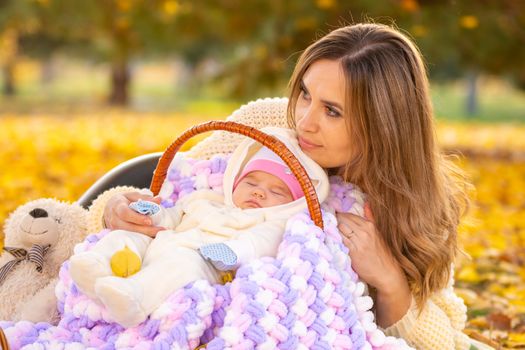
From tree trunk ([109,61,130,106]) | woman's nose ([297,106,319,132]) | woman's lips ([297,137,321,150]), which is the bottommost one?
tree trunk ([109,61,130,106])

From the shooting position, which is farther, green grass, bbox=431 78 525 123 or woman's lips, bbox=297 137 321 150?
green grass, bbox=431 78 525 123

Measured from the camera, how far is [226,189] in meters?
2.45

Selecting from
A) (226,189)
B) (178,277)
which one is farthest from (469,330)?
(178,277)

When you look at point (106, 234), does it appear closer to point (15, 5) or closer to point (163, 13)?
point (163, 13)

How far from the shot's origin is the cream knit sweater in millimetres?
2395

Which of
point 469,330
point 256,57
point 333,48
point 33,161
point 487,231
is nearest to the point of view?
point 333,48

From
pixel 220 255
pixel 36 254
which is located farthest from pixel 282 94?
pixel 220 255

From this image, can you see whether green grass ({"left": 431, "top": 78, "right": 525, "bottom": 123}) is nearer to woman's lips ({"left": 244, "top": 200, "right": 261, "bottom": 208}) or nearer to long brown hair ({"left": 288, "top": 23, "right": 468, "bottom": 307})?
long brown hair ({"left": 288, "top": 23, "right": 468, "bottom": 307})

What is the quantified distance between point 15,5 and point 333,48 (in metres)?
9.81

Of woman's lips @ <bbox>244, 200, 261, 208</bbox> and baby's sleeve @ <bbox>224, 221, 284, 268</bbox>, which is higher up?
woman's lips @ <bbox>244, 200, 261, 208</bbox>

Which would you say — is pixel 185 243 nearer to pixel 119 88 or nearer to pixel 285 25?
pixel 285 25

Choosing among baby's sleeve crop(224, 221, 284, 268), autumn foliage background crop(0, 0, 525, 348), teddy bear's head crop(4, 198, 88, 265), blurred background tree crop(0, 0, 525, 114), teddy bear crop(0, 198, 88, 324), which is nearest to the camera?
baby's sleeve crop(224, 221, 284, 268)

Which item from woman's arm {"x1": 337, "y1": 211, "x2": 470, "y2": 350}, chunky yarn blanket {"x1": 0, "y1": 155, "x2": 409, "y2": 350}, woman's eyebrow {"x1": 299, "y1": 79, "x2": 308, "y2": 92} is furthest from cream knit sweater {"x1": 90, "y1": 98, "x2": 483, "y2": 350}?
woman's eyebrow {"x1": 299, "y1": 79, "x2": 308, "y2": 92}

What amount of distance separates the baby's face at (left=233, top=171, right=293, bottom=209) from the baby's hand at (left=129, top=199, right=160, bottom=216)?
9.8 inches
